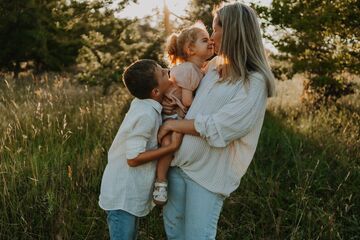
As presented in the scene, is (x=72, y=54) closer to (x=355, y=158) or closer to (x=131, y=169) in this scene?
(x=355, y=158)

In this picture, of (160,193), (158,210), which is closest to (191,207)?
(160,193)

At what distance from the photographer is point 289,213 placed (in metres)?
4.00

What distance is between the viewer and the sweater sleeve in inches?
91.3

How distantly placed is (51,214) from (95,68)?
5.08 meters

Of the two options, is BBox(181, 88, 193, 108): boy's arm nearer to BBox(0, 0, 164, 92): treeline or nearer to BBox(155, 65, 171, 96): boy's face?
BBox(155, 65, 171, 96): boy's face

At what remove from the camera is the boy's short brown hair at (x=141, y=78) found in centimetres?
248

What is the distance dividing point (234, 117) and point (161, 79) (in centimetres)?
49

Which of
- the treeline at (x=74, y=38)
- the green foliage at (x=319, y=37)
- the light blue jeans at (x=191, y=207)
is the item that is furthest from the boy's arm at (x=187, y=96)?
the treeline at (x=74, y=38)

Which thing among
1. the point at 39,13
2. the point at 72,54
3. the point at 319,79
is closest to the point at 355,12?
the point at 319,79

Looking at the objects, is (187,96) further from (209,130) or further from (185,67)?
→ (209,130)

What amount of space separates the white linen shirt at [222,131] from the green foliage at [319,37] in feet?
16.3

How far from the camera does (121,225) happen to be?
8.17 ft

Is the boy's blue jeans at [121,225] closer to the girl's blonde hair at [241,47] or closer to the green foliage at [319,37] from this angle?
the girl's blonde hair at [241,47]

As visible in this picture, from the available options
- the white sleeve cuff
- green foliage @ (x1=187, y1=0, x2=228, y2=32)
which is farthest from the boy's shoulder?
green foliage @ (x1=187, y1=0, x2=228, y2=32)
